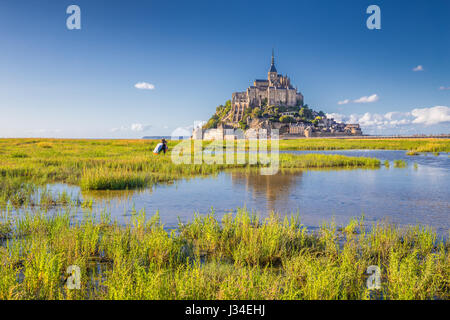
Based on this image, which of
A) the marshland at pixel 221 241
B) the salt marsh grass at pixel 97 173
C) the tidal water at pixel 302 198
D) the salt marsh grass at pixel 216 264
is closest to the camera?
the salt marsh grass at pixel 216 264

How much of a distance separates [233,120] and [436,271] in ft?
406

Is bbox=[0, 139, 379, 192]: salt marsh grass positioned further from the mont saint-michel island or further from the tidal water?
the mont saint-michel island

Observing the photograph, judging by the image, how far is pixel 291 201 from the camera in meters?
10.3

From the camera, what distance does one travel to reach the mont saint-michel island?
Answer: 11625 cm

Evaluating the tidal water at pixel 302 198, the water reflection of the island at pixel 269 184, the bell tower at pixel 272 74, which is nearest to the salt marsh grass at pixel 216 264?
the tidal water at pixel 302 198

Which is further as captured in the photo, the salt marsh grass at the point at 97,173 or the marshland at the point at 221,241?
the salt marsh grass at the point at 97,173

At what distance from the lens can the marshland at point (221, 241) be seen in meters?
3.67

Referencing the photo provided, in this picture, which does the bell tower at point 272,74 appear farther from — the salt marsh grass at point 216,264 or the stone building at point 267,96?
the salt marsh grass at point 216,264

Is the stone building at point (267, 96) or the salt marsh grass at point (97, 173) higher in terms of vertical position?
the stone building at point (267, 96)

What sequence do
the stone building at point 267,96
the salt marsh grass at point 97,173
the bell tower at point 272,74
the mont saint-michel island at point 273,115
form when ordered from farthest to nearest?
the bell tower at point 272,74 < the stone building at point 267,96 < the mont saint-michel island at point 273,115 < the salt marsh grass at point 97,173

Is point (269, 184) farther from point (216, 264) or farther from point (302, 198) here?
point (216, 264)

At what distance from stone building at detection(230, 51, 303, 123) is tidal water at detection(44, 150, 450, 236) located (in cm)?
11487
